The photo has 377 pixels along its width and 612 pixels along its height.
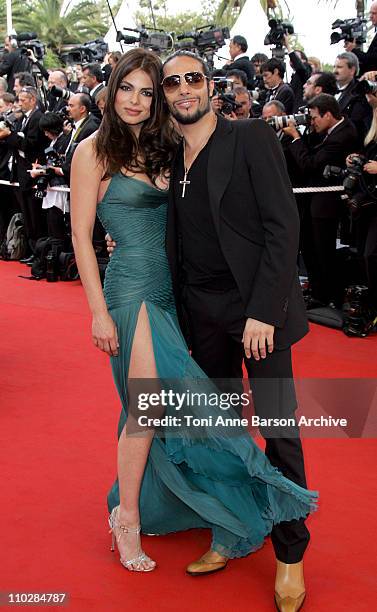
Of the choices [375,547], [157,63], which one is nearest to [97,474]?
[375,547]

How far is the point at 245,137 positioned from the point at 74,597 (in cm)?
145

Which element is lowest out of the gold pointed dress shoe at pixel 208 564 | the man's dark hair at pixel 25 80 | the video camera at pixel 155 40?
the gold pointed dress shoe at pixel 208 564

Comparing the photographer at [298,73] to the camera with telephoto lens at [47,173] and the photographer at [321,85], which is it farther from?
the camera with telephoto lens at [47,173]

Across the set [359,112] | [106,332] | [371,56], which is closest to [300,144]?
[359,112]

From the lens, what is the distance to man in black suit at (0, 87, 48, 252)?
27.4 feet

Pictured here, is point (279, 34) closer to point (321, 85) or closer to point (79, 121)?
point (321, 85)

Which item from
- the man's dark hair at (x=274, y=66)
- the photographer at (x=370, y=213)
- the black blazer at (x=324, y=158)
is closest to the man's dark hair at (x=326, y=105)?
the black blazer at (x=324, y=158)

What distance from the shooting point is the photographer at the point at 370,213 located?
17.6 ft

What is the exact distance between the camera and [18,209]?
360 inches

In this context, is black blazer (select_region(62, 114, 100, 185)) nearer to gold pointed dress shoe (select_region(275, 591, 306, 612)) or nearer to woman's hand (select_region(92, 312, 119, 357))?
woman's hand (select_region(92, 312, 119, 357))

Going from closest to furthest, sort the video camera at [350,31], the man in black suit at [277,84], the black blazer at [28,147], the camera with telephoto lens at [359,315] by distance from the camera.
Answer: the camera with telephoto lens at [359,315], the video camera at [350,31], the man in black suit at [277,84], the black blazer at [28,147]

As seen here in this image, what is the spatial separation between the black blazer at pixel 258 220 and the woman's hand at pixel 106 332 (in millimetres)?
482

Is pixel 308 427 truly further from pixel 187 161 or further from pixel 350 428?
pixel 187 161

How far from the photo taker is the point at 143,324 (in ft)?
8.52
